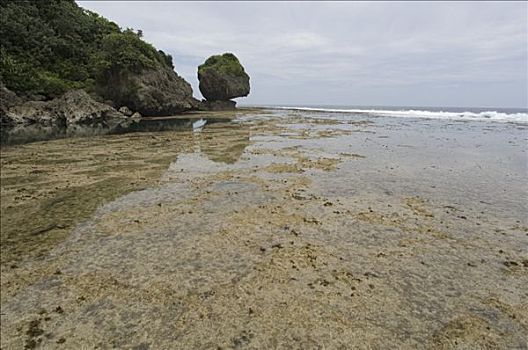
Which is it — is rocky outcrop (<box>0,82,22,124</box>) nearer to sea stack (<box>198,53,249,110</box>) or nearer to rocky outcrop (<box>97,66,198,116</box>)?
rocky outcrop (<box>97,66,198,116</box>)

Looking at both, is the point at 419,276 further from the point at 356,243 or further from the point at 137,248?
the point at 137,248

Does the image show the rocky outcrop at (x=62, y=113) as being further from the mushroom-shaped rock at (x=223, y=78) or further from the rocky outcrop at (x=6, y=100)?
the mushroom-shaped rock at (x=223, y=78)

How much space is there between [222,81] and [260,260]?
7129 cm

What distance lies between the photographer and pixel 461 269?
5930 millimetres

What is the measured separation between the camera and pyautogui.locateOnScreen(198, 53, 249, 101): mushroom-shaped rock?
73.0 metres

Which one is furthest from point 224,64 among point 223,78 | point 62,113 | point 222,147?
point 222,147

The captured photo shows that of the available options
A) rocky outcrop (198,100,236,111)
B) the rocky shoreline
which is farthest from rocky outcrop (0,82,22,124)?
rocky outcrop (198,100,236,111)

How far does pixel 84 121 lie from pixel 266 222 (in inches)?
1436

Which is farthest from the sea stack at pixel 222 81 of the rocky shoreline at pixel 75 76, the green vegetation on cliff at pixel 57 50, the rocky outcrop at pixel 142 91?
the rocky outcrop at pixel 142 91

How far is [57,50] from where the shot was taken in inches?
1832

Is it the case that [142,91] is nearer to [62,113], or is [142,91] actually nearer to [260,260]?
[62,113]

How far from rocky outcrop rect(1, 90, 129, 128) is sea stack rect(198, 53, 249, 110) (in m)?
35.0

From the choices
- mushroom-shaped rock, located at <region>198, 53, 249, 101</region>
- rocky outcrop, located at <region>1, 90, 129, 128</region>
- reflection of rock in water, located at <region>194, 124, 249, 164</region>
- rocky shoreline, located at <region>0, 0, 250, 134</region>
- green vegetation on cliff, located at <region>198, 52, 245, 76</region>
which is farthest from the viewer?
green vegetation on cliff, located at <region>198, 52, 245, 76</region>

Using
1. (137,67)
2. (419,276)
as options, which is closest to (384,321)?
(419,276)
